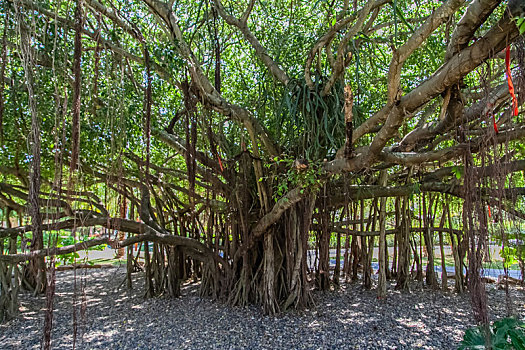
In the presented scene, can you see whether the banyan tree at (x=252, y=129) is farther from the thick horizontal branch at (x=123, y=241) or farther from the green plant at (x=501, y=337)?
the green plant at (x=501, y=337)

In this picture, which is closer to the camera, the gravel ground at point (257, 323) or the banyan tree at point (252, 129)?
the banyan tree at point (252, 129)

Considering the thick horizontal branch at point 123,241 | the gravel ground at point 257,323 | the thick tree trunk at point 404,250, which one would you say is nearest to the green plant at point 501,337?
the gravel ground at point 257,323

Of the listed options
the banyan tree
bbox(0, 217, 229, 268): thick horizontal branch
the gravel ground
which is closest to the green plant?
the banyan tree

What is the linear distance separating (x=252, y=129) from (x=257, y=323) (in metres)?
1.96

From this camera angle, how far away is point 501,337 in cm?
222

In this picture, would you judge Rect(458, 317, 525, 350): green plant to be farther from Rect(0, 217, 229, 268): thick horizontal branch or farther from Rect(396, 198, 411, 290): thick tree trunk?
Rect(396, 198, 411, 290): thick tree trunk

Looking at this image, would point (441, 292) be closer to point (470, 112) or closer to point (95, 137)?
point (470, 112)

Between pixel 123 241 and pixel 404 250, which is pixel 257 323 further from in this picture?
pixel 404 250

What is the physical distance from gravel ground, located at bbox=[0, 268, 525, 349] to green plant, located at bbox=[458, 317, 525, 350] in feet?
2.57

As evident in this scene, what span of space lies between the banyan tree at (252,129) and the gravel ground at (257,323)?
0.28m

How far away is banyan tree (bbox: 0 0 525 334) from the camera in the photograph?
106 inches

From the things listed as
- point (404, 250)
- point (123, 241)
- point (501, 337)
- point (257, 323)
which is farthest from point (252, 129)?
point (404, 250)

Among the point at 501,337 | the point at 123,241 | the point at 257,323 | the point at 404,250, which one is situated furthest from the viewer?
the point at 404,250

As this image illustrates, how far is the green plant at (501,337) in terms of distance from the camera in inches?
84.2
